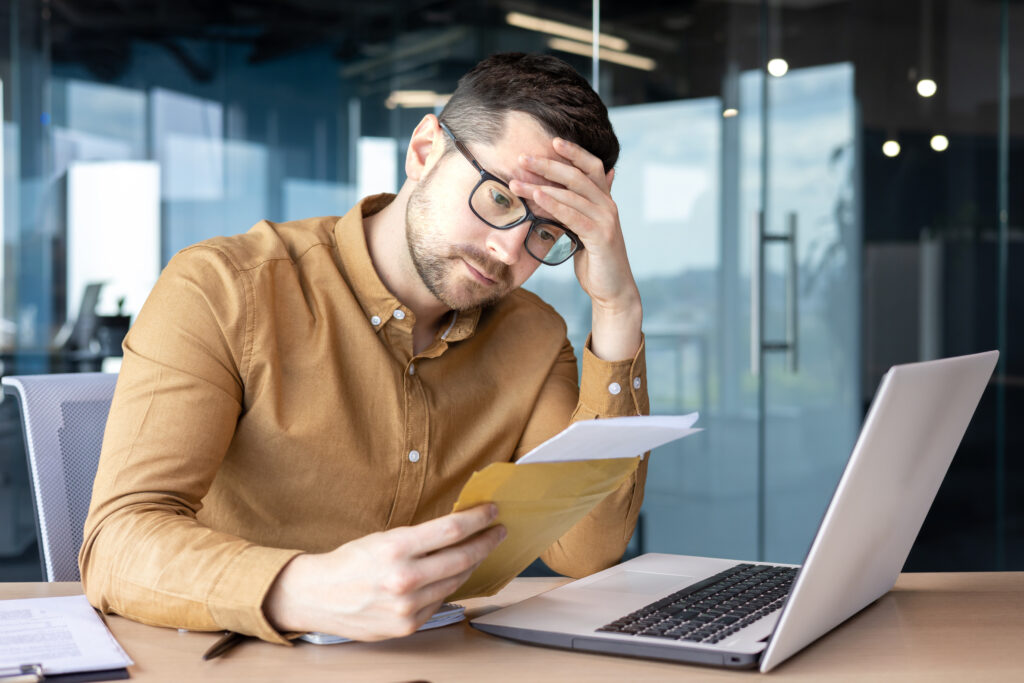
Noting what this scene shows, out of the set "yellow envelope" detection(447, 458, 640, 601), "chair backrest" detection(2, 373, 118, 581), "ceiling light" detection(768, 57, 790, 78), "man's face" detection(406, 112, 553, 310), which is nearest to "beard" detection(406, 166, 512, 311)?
"man's face" detection(406, 112, 553, 310)

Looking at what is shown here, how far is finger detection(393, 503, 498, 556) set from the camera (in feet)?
2.83

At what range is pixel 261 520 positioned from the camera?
1284 mm

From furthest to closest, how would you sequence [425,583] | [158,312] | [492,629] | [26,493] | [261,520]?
[26,493] < [261,520] < [158,312] < [492,629] < [425,583]

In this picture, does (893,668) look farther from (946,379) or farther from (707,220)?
(707,220)

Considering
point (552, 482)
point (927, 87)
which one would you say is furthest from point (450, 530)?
point (927, 87)

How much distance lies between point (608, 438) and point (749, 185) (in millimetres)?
2977

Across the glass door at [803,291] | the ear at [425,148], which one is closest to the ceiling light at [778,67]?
the glass door at [803,291]

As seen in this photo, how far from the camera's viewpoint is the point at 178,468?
1094 mm

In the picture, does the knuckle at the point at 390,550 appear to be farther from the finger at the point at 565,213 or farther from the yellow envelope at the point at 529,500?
the finger at the point at 565,213

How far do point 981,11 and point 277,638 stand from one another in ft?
11.9

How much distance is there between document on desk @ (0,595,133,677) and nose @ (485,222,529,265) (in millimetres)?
623

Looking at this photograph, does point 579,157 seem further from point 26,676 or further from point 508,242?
point 26,676

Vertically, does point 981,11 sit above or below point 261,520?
above

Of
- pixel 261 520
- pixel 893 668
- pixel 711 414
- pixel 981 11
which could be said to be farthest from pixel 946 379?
pixel 981 11
